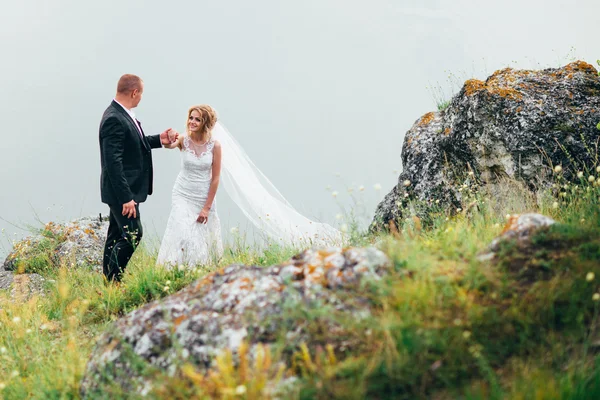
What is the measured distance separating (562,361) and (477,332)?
548mm


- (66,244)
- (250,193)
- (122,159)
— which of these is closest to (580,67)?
(250,193)

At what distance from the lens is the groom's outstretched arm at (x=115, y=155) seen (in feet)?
25.8

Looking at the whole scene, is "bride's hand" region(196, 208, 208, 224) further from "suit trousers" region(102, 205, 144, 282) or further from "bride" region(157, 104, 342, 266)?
"suit trousers" region(102, 205, 144, 282)

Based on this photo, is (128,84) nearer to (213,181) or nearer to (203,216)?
(213,181)

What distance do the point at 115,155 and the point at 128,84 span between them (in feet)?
3.86

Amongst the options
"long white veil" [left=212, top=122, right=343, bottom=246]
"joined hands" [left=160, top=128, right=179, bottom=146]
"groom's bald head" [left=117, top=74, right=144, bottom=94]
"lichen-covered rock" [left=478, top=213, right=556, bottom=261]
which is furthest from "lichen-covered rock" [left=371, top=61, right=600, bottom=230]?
"groom's bald head" [left=117, top=74, right=144, bottom=94]

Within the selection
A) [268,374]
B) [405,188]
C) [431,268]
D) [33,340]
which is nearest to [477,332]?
[431,268]

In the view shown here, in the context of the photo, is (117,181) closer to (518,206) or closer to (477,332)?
(518,206)

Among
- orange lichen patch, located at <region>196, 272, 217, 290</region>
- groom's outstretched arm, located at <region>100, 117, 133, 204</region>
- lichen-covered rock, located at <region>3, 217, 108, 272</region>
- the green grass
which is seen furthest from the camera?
lichen-covered rock, located at <region>3, 217, 108, 272</region>

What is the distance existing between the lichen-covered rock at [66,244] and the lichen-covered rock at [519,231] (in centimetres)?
943

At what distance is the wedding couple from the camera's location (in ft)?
26.2

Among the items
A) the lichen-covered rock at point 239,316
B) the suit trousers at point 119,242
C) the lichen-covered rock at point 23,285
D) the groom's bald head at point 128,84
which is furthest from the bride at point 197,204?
the lichen-covered rock at point 239,316

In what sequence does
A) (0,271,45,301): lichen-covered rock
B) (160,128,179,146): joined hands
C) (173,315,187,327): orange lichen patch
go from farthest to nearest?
(0,271,45,301): lichen-covered rock
(160,128,179,146): joined hands
(173,315,187,327): orange lichen patch

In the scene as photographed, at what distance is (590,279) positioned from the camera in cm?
343
